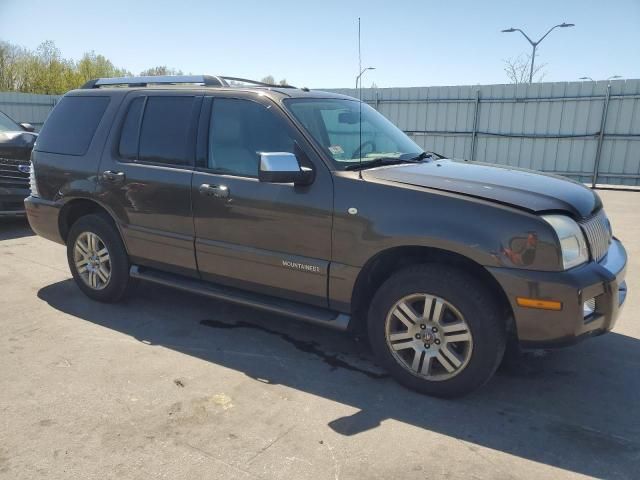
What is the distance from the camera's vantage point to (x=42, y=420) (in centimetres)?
294

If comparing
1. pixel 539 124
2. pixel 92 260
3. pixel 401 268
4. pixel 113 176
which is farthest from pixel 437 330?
→ pixel 539 124

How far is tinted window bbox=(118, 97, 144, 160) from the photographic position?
4.34 meters

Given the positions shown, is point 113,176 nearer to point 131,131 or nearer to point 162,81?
point 131,131

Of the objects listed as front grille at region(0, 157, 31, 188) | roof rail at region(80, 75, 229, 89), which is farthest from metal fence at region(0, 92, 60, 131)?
roof rail at region(80, 75, 229, 89)

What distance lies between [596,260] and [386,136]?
1858 mm

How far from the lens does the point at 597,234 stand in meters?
3.17

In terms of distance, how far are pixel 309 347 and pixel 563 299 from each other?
1.88 m

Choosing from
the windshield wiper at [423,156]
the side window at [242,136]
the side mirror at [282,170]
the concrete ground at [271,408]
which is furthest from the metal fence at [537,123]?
the side mirror at [282,170]

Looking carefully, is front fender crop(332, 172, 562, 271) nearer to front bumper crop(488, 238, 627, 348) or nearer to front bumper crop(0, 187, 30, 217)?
front bumper crop(488, 238, 627, 348)

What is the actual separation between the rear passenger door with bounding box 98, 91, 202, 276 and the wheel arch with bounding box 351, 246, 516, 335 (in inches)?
56.1

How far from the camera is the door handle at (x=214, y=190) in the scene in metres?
3.75

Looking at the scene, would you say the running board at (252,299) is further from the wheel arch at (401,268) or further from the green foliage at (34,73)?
the green foliage at (34,73)

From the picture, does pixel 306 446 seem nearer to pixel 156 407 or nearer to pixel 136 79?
pixel 156 407

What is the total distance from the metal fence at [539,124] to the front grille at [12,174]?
11089 millimetres
